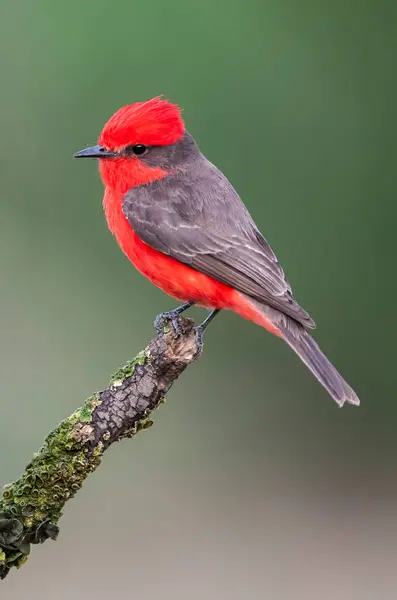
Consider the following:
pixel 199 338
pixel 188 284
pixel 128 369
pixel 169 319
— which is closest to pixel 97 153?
pixel 188 284

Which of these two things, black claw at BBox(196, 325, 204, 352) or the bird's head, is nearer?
black claw at BBox(196, 325, 204, 352)

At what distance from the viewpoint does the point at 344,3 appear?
8547 millimetres

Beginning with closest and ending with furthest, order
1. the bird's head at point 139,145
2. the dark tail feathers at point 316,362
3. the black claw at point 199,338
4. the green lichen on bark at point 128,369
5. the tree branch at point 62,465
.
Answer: the tree branch at point 62,465 → the green lichen on bark at point 128,369 → the black claw at point 199,338 → the dark tail feathers at point 316,362 → the bird's head at point 139,145

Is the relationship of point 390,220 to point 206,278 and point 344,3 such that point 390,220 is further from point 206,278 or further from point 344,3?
point 206,278

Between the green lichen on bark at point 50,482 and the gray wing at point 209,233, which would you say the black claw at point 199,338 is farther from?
the green lichen on bark at point 50,482

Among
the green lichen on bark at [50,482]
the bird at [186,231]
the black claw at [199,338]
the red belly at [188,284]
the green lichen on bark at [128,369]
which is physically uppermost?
A: the bird at [186,231]

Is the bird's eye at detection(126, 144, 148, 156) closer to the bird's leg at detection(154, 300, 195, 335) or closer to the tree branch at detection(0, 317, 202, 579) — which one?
the bird's leg at detection(154, 300, 195, 335)

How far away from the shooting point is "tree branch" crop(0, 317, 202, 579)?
3.95 metres

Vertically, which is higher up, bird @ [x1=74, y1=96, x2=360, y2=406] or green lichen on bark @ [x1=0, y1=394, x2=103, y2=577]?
bird @ [x1=74, y1=96, x2=360, y2=406]

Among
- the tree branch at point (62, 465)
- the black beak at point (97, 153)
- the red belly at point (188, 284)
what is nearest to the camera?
the tree branch at point (62, 465)

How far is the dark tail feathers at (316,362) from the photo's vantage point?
204 inches

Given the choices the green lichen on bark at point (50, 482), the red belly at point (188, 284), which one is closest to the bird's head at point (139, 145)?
the red belly at point (188, 284)

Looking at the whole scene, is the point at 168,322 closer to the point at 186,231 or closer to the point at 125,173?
the point at 186,231

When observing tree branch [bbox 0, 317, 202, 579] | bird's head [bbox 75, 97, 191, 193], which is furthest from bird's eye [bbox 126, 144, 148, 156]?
tree branch [bbox 0, 317, 202, 579]
